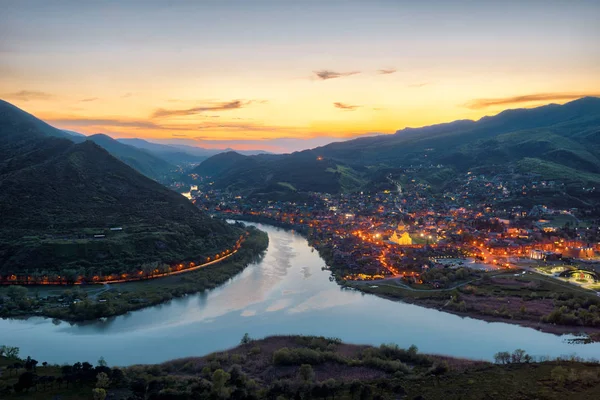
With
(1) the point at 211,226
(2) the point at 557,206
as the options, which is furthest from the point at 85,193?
(2) the point at 557,206

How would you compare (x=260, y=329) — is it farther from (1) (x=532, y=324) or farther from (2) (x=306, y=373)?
(1) (x=532, y=324)

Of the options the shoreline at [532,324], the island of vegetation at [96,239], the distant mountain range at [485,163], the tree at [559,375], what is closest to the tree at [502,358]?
the tree at [559,375]

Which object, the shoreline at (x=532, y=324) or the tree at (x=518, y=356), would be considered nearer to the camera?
the tree at (x=518, y=356)

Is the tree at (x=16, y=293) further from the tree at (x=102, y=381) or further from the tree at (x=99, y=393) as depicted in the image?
the tree at (x=99, y=393)

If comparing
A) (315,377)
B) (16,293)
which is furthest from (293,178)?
(315,377)

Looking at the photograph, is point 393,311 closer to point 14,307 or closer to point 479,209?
point 14,307

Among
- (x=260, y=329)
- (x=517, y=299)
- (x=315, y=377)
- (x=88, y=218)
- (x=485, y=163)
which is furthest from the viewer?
(x=485, y=163)
